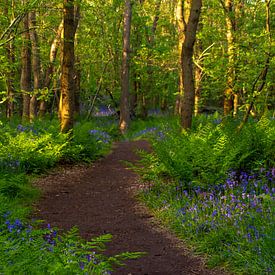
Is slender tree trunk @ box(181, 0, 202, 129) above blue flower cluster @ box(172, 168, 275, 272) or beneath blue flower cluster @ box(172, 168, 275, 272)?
above

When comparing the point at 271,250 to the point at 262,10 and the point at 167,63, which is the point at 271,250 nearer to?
the point at 262,10

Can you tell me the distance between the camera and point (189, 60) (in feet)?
34.1

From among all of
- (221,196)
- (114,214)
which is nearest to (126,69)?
(114,214)

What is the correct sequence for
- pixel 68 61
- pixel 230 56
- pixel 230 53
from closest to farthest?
pixel 68 61 → pixel 230 53 → pixel 230 56

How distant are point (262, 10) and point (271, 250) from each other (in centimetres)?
1780

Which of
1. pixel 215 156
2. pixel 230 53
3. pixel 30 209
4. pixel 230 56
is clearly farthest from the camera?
pixel 230 56

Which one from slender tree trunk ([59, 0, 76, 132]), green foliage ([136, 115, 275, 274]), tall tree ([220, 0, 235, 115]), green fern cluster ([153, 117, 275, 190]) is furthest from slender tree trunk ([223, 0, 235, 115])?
slender tree trunk ([59, 0, 76, 132])

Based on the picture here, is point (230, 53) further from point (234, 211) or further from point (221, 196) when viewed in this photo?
point (234, 211)

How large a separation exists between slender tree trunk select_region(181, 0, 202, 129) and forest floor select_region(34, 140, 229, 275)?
7.24 feet

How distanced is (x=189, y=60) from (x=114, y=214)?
4966mm

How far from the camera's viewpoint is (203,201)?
260 inches

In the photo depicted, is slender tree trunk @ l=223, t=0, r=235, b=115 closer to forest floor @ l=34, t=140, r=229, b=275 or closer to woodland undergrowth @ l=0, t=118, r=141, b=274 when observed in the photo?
woodland undergrowth @ l=0, t=118, r=141, b=274

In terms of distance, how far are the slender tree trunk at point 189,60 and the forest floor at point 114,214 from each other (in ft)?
7.24

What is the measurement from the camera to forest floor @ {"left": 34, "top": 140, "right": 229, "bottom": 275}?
200 inches
